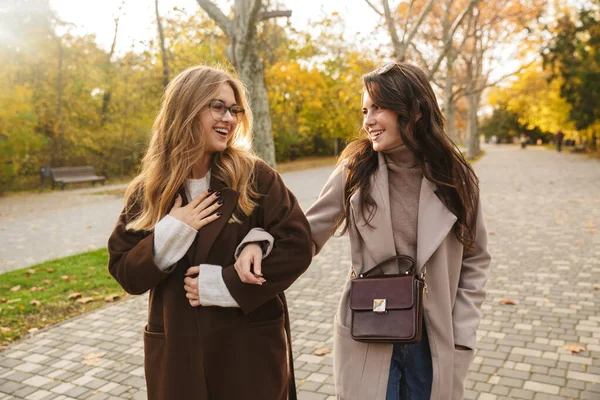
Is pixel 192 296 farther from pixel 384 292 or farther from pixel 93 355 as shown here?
pixel 93 355

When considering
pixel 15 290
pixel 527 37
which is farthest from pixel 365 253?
pixel 527 37

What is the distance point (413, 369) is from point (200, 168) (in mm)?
1201

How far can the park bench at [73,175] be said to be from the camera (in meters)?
21.6

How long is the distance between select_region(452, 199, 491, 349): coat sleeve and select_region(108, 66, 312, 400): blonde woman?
67 centimetres

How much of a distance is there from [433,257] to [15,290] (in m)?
6.17

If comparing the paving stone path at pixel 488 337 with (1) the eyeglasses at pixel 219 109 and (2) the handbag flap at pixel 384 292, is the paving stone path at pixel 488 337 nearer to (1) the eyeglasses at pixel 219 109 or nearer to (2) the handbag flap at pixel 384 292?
(2) the handbag flap at pixel 384 292

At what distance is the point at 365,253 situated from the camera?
88.5 inches

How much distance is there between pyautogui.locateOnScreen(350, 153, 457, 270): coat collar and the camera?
2.15m

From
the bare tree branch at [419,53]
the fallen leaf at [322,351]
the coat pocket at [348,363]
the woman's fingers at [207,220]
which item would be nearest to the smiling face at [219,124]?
the woman's fingers at [207,220]

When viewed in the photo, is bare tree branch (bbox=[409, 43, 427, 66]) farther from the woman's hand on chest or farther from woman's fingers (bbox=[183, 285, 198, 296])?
woman's fingers (bbox=[183, 285, 198, 296])

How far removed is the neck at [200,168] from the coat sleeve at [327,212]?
0.48 m

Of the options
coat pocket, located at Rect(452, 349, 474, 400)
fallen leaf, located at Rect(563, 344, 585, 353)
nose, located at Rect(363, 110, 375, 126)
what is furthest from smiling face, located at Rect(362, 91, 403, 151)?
fallen leaf, located at Rect(563, 344, 585, 353)

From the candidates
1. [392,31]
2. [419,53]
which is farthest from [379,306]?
[419,53]

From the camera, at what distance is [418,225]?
219 cm
